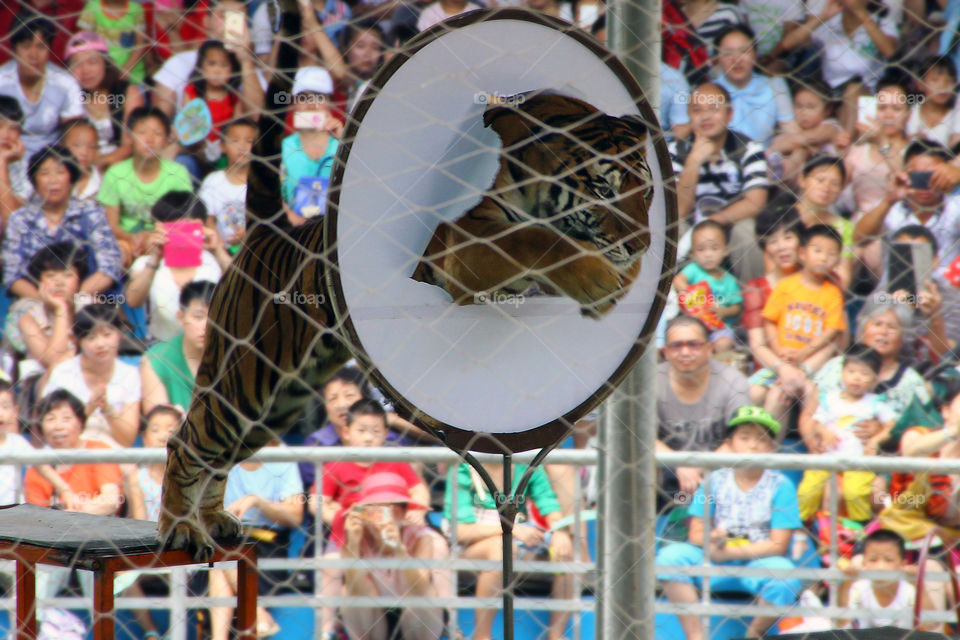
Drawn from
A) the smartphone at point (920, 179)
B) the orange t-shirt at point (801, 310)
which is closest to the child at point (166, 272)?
the orange t-shirt at point (801, 310)

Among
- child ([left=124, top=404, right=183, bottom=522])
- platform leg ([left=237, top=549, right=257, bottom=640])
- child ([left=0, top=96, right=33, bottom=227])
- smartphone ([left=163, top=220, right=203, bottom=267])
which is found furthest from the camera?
child ([left=0, top=96, right=33, bottom=227])

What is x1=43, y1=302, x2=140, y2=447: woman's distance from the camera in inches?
79.0

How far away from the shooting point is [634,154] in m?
1.06

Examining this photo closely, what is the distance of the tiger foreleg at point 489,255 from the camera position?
0.98 meters

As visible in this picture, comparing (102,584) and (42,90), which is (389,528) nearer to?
(102,584)

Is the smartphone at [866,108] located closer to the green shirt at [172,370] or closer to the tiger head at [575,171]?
the tiger head at [575,171]

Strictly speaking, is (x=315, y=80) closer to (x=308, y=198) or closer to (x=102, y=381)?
(x=308, y=198)

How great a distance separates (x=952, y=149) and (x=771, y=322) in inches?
23.8

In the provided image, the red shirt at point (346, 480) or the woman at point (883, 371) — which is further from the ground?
the woman at point (883, 371)

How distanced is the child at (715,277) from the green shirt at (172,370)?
3.32 feet

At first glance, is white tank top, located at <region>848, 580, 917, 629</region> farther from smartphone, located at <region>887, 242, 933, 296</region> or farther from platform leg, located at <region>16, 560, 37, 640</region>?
platform leg, located at <region>16, 560, 37, 640</region>

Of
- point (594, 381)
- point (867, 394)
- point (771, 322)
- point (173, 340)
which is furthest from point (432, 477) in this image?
point (594, 381)

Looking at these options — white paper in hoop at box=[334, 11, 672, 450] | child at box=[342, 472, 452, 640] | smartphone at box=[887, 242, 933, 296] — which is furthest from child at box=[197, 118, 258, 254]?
smartphone at box=[887, 242, 933, 296]

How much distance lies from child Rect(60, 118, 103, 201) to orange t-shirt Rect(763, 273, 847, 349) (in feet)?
4.92
